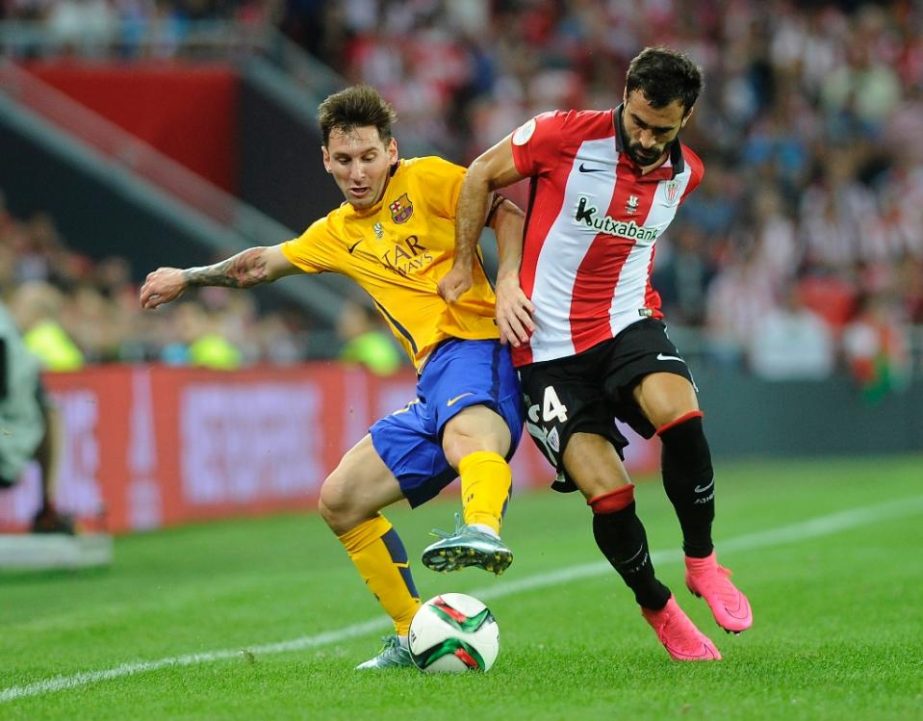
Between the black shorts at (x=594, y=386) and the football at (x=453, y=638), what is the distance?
2.22 feet

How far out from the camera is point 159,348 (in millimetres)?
16391

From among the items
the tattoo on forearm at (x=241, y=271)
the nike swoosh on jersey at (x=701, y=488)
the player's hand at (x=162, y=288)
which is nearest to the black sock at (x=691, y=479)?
the nike swoosh on jersey at (x=701, y=488)

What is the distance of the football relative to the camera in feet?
20.2

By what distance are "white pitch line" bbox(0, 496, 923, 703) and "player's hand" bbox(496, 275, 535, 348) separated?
1755mm

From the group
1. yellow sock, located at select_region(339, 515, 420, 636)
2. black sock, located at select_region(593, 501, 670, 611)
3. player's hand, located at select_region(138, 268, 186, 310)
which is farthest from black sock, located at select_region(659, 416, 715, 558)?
player's hand, located at select_region(138, 268, 186, 310)

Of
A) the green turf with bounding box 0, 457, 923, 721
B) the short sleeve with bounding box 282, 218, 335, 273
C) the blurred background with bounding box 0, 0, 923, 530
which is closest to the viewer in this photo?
the green turf with bounding box 0, 457, 923, 721

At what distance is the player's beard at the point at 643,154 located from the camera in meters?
6.43

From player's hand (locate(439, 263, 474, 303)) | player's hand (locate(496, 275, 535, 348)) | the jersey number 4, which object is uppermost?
player's hand (locate(439, 263, 474, 303))

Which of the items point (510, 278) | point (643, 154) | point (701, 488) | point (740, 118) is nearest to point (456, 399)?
point (510, 278)

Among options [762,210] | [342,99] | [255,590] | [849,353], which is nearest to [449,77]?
[762,210]

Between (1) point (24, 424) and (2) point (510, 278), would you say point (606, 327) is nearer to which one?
(2) point (510, 278)

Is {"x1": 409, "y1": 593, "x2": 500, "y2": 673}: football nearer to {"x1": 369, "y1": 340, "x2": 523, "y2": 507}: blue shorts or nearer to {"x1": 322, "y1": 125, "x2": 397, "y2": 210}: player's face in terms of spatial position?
{"x1": 369, "y1": 340, "x2": 523, "y2": 507}: blue shorts

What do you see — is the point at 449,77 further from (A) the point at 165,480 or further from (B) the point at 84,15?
(A) the point at 165,480

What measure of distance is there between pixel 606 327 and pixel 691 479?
2.20 feet
